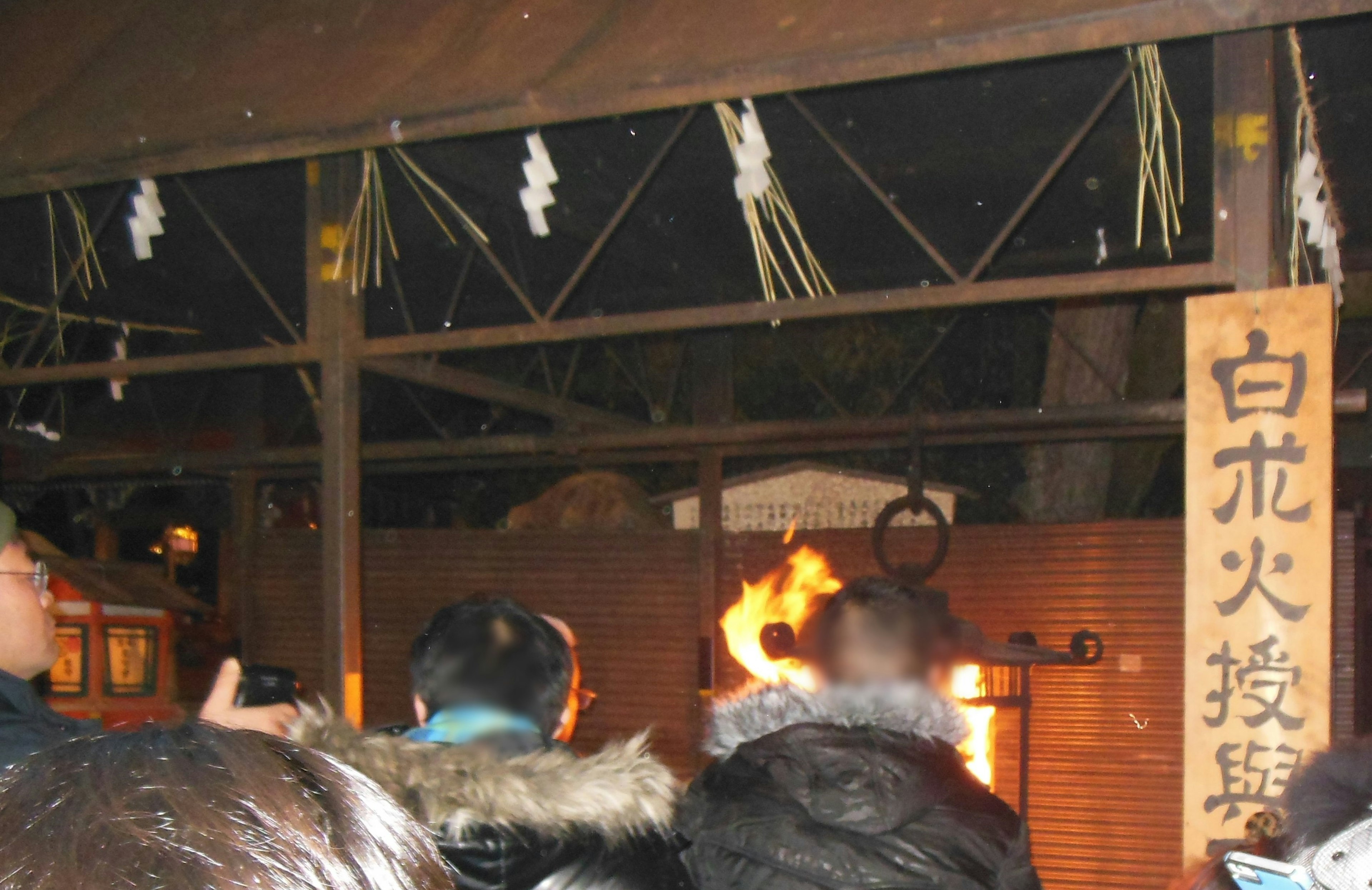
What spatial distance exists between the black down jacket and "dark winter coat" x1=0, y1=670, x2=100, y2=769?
1.48 metres

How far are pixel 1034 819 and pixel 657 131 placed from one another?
5.22 meters

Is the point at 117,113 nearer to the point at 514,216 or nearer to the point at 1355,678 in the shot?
the point at 514,216

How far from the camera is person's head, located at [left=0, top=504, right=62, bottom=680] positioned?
115 inches

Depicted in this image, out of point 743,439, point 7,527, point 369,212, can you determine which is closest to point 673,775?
point 7,527

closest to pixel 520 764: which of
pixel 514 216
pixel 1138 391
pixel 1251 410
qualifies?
pixel 1251 410

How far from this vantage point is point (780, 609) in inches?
212

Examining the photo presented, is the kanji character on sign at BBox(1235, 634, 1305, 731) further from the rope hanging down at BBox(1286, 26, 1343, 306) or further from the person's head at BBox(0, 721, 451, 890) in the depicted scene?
the person's head at BBox(0, 721, 451, 890)

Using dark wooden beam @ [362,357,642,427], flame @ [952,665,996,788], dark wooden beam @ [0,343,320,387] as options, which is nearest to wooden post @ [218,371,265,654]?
dark wooden beam @ [362,357,642,427]

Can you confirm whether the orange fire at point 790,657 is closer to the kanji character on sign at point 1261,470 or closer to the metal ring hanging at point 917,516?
the metal ring hanging at point 917,516

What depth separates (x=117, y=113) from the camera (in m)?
5.23

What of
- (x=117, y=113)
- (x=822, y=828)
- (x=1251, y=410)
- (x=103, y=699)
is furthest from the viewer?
(x=103, y=699)

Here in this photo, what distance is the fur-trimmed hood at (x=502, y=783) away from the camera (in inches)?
83.7

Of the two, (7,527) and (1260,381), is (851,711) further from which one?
(7,527)

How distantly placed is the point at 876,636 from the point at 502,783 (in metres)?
1.03
